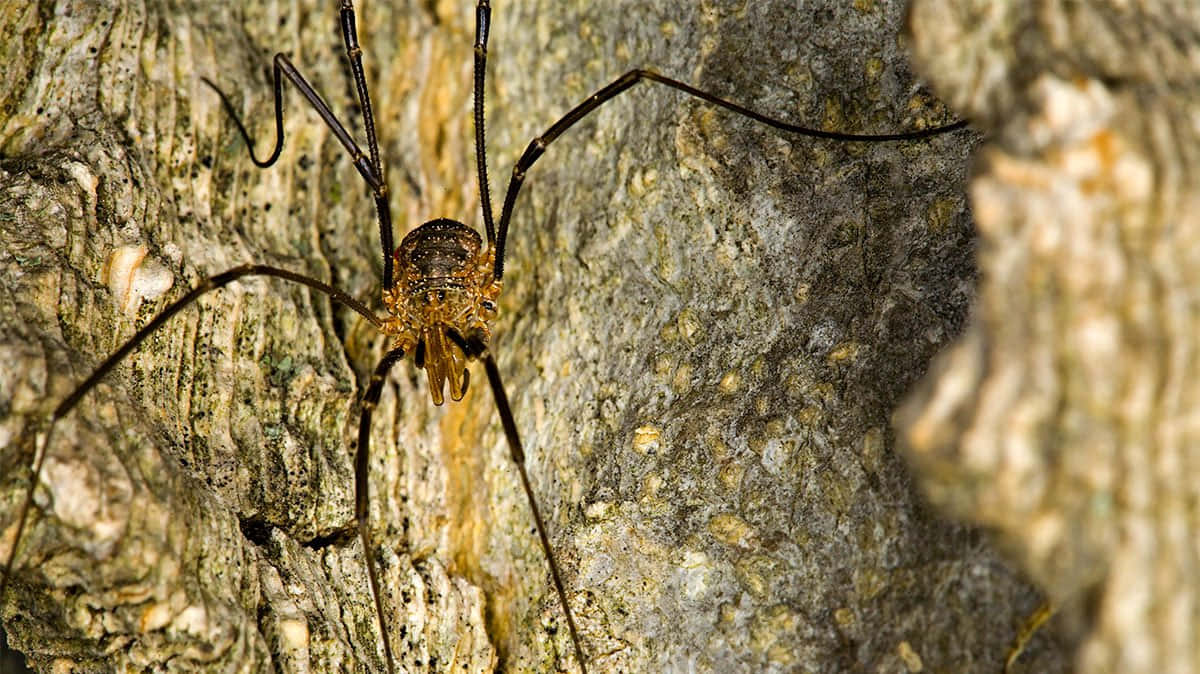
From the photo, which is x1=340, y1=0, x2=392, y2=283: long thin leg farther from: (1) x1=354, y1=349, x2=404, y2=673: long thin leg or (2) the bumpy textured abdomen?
(1) x1=354, y1=349, x2=404, y2=673: long thin leg

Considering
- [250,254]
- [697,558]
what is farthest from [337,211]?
[697,558]

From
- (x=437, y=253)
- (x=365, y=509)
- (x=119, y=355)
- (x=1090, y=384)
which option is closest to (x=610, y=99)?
(x=437, y=253)

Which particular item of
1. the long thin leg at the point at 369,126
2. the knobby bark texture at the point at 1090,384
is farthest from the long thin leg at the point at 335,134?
the knobby bark texture at the point at 1090,384

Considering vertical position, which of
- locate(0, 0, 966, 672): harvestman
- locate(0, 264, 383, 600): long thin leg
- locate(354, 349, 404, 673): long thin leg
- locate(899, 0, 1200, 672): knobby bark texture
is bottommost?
locate(899, 0, 1200, 672): knobby bark texture

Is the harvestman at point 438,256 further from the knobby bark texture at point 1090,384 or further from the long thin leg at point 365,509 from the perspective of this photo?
the knobby bark texture at point 1090,384

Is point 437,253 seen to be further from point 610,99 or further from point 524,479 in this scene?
point 524,479

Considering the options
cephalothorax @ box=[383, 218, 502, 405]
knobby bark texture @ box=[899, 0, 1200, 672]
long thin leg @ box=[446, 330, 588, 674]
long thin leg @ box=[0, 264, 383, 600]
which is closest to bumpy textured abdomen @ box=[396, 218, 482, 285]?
cephalothorax @ box=[383, 218, 502, 405]
